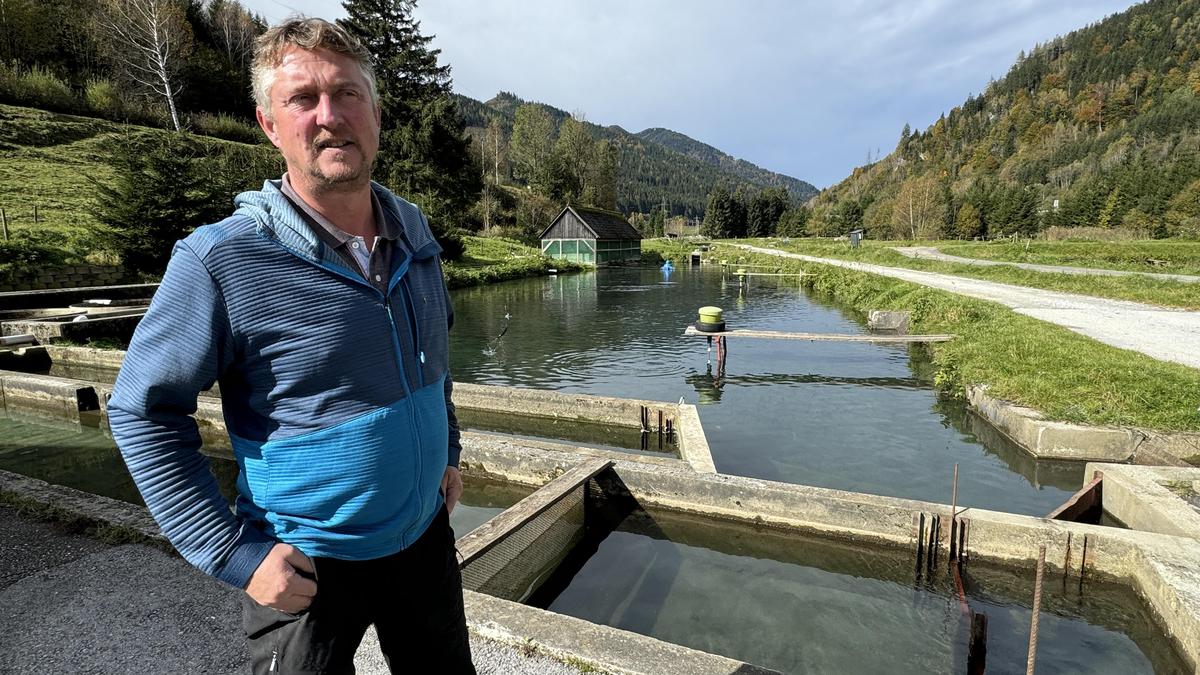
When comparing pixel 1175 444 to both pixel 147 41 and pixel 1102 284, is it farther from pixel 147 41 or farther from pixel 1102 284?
pixel 147 41

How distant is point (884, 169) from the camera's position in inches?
6658

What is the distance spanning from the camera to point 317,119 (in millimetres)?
1525

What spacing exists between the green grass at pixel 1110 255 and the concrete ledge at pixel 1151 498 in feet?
84.0

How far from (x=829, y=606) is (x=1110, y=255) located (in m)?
39.3

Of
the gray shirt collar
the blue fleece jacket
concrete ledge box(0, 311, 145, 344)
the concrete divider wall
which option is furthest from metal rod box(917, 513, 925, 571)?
concrete ledge box(0, 311, 145, 344)

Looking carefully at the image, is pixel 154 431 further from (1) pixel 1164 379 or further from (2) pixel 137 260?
(2) pixel 137 260

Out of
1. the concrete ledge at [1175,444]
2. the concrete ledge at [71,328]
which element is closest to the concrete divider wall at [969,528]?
the concrete ledge at [1175,444]

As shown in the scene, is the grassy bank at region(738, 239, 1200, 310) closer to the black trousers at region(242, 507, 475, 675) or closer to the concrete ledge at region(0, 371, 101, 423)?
the black trousers at region(242, 507, 475, 675)

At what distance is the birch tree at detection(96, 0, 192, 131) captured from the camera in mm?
45500

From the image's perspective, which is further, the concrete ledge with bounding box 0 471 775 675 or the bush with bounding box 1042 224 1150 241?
the bush with bounding box 1042 224 1150 241

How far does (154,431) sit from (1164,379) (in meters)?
11.5

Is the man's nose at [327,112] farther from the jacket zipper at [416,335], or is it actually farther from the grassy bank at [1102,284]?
the grassy bank at [1102,284]

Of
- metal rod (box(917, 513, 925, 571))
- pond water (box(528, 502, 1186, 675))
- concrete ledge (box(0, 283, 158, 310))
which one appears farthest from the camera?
concrete ledge (box(0, 283, 158, 310))

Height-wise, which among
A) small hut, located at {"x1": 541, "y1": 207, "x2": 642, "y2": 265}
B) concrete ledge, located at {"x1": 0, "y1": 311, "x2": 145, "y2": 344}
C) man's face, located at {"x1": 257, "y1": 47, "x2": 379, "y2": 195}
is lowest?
concrete ledge, located at {"x1": 0, "y1": 311, "x2": 145, "y2": 344}
